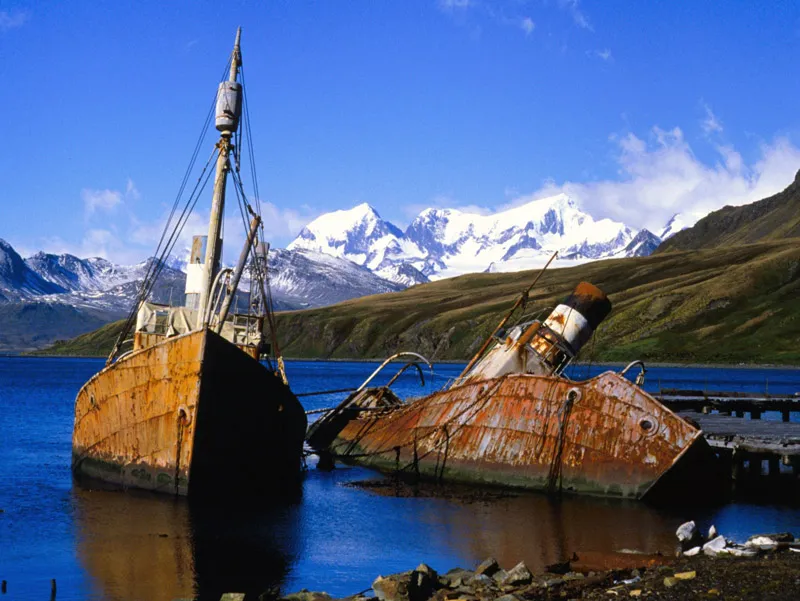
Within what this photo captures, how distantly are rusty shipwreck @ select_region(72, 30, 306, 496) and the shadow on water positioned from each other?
41.0 inches

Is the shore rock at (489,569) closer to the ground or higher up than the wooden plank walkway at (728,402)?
closer to the ground

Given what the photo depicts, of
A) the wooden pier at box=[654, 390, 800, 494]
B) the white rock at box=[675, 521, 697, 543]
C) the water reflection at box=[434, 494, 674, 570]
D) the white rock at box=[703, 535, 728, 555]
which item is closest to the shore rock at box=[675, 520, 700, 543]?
the white rock at box=[675, 521, 697, 543]

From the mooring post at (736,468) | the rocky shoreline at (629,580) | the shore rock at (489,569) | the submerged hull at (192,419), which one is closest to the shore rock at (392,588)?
the rocky shoreline at (629,580)

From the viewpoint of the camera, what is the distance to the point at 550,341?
35.9 meters

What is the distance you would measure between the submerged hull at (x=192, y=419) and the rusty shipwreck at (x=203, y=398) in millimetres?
35

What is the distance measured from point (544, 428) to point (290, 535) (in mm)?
9051

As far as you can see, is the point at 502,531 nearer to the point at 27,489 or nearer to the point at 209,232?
the point at 209,232

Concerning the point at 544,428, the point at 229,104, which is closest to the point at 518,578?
the point at 544,428

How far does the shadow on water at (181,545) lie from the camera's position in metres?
20.9

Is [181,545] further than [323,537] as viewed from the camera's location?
No

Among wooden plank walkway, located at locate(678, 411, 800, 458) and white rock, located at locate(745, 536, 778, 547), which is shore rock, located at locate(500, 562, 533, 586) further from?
wooden plank walkway, located at locate(678, 411, 800, 458)


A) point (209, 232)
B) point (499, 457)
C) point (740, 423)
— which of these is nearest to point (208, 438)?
point (209, 232)

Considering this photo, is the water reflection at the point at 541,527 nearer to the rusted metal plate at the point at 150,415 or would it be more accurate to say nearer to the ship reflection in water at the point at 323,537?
the ship reflection in water at the point at 323,537

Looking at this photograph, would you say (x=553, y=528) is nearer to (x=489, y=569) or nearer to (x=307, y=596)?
(x=489, y=569)
